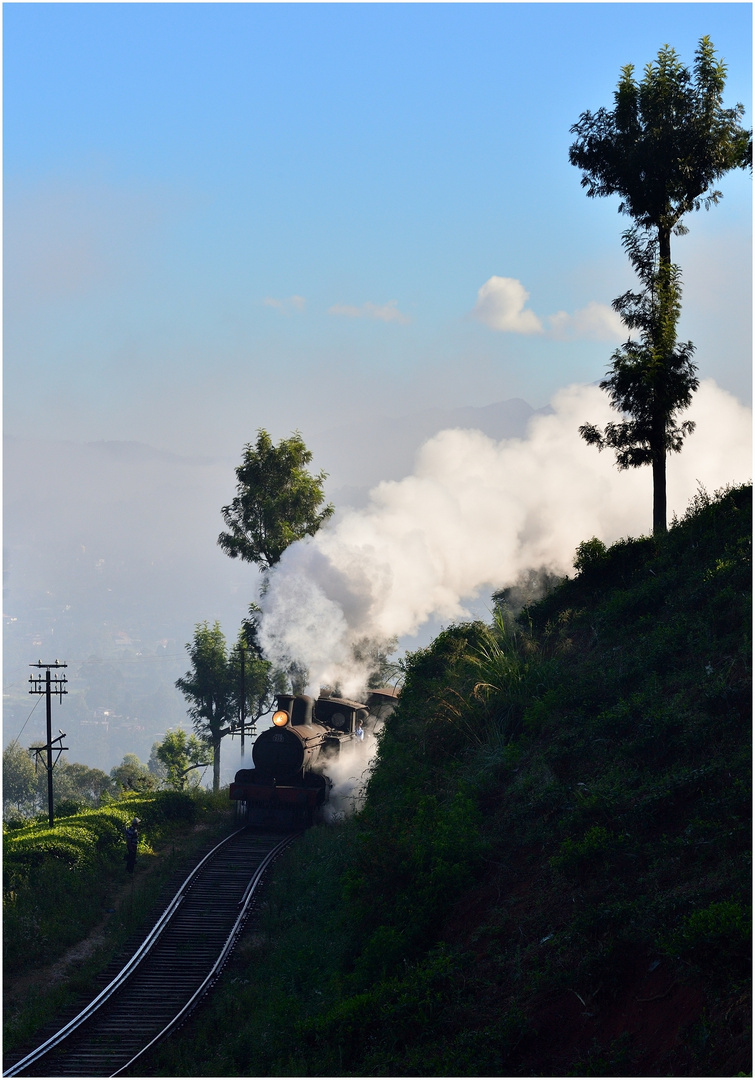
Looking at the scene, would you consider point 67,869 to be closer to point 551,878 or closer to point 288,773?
point 288,773

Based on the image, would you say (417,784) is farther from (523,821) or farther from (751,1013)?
(751,1013)

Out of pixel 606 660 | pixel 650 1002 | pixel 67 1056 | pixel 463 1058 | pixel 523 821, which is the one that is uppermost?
pixel 606 660

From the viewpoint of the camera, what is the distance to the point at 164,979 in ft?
57.5

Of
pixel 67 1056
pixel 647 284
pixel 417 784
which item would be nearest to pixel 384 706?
pixel 417 784

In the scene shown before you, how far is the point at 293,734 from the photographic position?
88.4 feet

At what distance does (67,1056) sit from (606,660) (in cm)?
1205

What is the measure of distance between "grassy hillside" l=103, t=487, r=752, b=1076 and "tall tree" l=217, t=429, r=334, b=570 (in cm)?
2160

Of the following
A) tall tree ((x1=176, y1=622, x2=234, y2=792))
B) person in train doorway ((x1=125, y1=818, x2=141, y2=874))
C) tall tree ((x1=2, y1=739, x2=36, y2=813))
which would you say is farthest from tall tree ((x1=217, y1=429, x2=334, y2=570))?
tall tree ((x1=2, y1=739, x2=36, y2=813))

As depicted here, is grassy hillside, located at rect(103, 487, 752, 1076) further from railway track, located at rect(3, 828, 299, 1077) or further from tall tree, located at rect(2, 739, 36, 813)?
tall tree, located at rect(2, 739, 36, 813)

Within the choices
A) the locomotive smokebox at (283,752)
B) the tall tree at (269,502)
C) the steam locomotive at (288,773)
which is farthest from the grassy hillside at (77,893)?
the tall tree at (269,502)

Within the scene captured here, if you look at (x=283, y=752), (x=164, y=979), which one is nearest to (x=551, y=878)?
(x=164, y=979)

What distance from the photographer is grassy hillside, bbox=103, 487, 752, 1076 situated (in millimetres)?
10477

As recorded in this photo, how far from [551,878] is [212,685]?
42.1m

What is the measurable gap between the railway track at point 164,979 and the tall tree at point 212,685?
1143 inches
